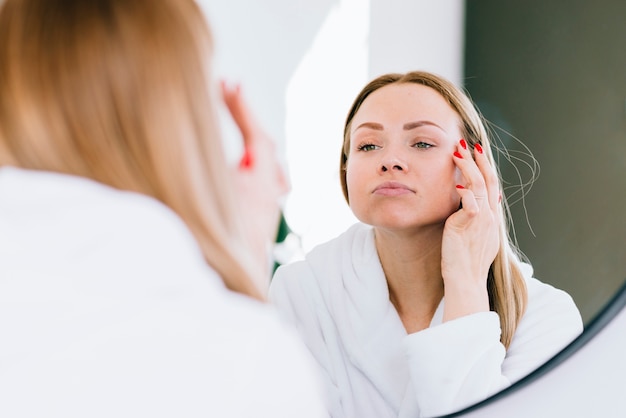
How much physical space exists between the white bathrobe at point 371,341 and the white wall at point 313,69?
2 centimetres

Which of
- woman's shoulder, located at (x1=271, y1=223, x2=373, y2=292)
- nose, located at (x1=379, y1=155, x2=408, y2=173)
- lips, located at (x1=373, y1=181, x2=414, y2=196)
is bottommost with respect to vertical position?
woman's shoulder, located at (x1=271, y1=223, x2=373, y2=292)

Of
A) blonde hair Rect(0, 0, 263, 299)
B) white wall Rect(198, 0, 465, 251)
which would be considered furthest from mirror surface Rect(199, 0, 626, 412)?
blonde hair Rect(0, 0, 263, 299)

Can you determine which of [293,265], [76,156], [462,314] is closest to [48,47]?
[76,156]

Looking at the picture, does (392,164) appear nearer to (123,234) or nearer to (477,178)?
(477,178)

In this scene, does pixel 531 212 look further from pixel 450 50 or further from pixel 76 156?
pixel 76 156

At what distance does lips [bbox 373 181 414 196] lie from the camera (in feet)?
1.66

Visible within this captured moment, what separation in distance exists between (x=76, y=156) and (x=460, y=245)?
27 cm

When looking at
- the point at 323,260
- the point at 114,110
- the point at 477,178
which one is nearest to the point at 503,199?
the point at 477,178

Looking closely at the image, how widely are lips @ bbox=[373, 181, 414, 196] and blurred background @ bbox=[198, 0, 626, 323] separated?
26 mm

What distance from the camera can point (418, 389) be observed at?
518 mm

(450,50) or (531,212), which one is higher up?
(450,50)

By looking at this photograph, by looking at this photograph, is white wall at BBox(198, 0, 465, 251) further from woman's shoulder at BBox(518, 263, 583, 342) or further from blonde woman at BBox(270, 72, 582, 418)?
woman's shoulder at BBox(518, 263, 583, 342)

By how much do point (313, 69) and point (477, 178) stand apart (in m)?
0.14

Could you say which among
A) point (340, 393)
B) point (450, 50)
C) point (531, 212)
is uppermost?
point (450, 50)
